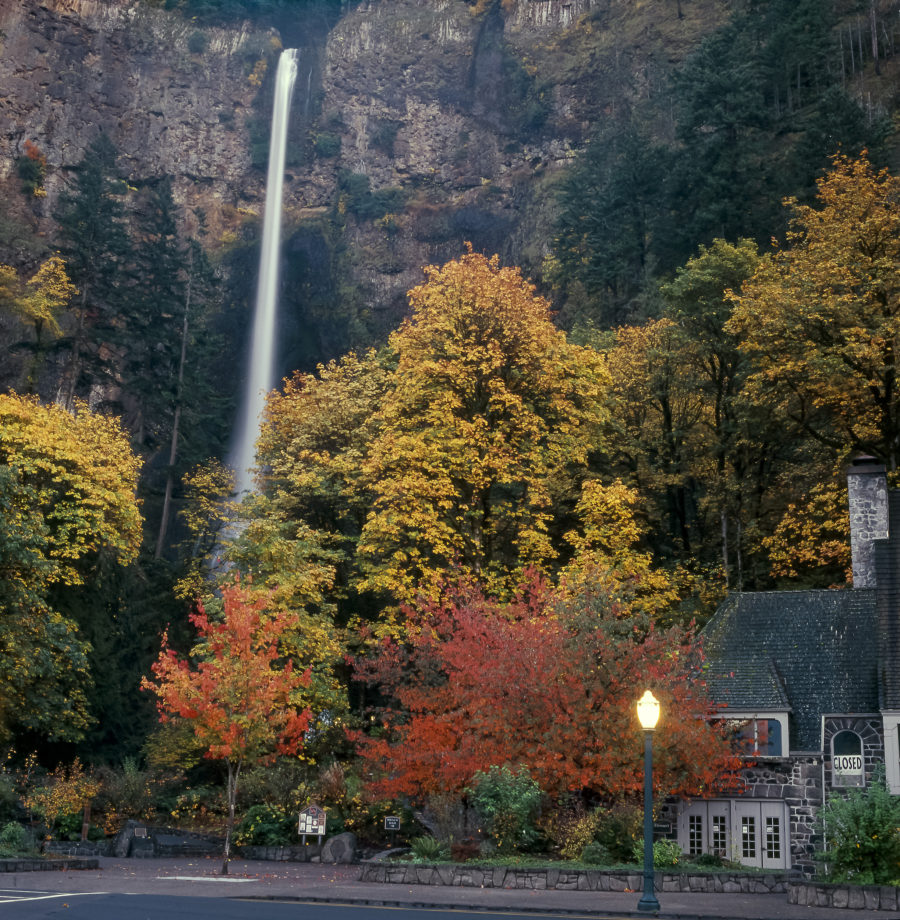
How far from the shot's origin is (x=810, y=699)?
26031mm

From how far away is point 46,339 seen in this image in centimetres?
5288

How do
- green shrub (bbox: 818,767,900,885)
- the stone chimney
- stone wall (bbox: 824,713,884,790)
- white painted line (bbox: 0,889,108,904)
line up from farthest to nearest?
the stone chimney < stone wall (bbox: 824,713,884,790) < green shrub (bbox: 818,767,900,885) < white painted line (bbox: 0,889,108,904)

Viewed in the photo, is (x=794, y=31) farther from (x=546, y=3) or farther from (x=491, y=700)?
(x=491, y=700)

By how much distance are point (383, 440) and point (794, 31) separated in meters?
38.5

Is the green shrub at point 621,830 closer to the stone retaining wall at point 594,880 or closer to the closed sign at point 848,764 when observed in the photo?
the stone retaining wall at point 594,880

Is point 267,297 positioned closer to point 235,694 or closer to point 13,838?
point 13,838

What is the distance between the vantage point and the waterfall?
218 ft

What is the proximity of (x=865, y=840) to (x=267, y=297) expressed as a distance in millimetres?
60010

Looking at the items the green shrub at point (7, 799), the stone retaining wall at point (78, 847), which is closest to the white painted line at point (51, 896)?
the stone retaining wall at point (78, 847)

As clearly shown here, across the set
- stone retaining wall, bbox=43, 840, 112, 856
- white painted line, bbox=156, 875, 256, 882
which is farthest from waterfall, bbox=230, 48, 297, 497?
white painted line, bbox=156, 875, 256, 882

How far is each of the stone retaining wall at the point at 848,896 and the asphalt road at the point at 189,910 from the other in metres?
4.13

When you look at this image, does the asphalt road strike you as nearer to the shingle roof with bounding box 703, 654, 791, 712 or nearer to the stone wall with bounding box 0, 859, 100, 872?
the stone wall with bounding box 0, 859, 100, 872

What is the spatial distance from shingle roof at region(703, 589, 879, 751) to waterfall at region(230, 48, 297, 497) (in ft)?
116

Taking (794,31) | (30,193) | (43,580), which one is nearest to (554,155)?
(794,31)
